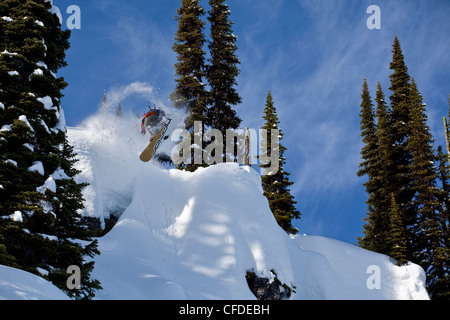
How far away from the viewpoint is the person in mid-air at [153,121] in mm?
22273

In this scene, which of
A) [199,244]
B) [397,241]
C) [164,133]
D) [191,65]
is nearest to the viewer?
[199,244]

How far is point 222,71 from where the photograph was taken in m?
26.5

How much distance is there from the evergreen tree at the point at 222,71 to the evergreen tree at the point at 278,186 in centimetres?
359

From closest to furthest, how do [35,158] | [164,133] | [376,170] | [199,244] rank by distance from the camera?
[35,158], [199,244], [164,133], [376,170]

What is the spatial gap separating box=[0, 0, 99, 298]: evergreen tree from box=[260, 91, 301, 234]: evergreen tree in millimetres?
17579

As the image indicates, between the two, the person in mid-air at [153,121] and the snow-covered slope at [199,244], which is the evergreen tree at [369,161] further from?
the person in mid-air at [153,121]

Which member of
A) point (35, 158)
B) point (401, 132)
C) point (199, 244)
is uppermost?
point (401, 132)

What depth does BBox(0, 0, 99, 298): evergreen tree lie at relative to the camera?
8.20 metres

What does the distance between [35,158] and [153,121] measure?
45.6 feet

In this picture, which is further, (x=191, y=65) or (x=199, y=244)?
(x=191, y=65)

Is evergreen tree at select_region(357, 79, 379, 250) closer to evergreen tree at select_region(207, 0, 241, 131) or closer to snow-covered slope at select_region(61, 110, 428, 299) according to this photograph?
snow-covered slope at select_region(61, 110, 428, 299)

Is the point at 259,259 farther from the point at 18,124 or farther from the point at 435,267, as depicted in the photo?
the point at 435,267

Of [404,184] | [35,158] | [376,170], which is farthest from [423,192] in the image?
[35,158]

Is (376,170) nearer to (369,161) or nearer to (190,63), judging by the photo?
(369,161)
